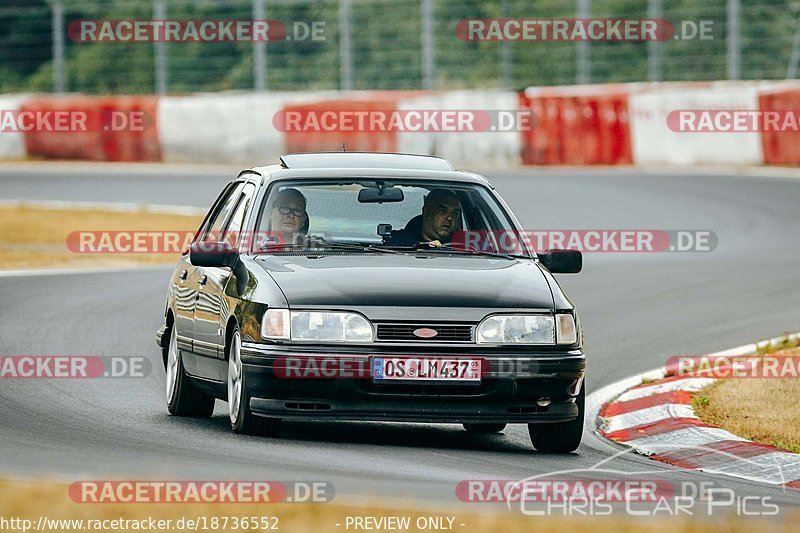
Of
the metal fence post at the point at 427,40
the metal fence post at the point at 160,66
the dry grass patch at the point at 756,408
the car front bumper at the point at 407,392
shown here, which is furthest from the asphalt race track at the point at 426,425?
the metal fence post at the point at 160,66

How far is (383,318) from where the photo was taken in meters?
8.34

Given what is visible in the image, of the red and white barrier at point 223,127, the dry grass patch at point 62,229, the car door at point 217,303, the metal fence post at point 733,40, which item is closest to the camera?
the car door at point 217,303

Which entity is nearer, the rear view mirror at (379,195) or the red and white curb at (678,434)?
the red and white curb at (678,434)

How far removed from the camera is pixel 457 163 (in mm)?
31344

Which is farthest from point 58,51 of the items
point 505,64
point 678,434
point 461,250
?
point 678,434

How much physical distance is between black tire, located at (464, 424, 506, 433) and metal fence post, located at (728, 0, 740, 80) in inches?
916

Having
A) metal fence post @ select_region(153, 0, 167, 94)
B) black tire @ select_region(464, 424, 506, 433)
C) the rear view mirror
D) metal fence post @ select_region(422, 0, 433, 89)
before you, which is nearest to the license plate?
the rear view mirror

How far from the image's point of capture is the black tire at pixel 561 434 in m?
8.85

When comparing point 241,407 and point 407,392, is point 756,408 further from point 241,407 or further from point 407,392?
point 241,407

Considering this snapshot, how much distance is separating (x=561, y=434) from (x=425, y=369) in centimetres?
98

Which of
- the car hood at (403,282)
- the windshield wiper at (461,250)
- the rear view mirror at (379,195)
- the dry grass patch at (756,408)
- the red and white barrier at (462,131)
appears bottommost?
the dry grass patch at (756,408)

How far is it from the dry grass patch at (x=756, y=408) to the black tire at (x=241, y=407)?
8.64ft

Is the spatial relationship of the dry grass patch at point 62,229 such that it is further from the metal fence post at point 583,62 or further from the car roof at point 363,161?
the metal fence post at point 583,62

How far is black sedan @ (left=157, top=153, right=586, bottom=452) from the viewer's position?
8.34 m
